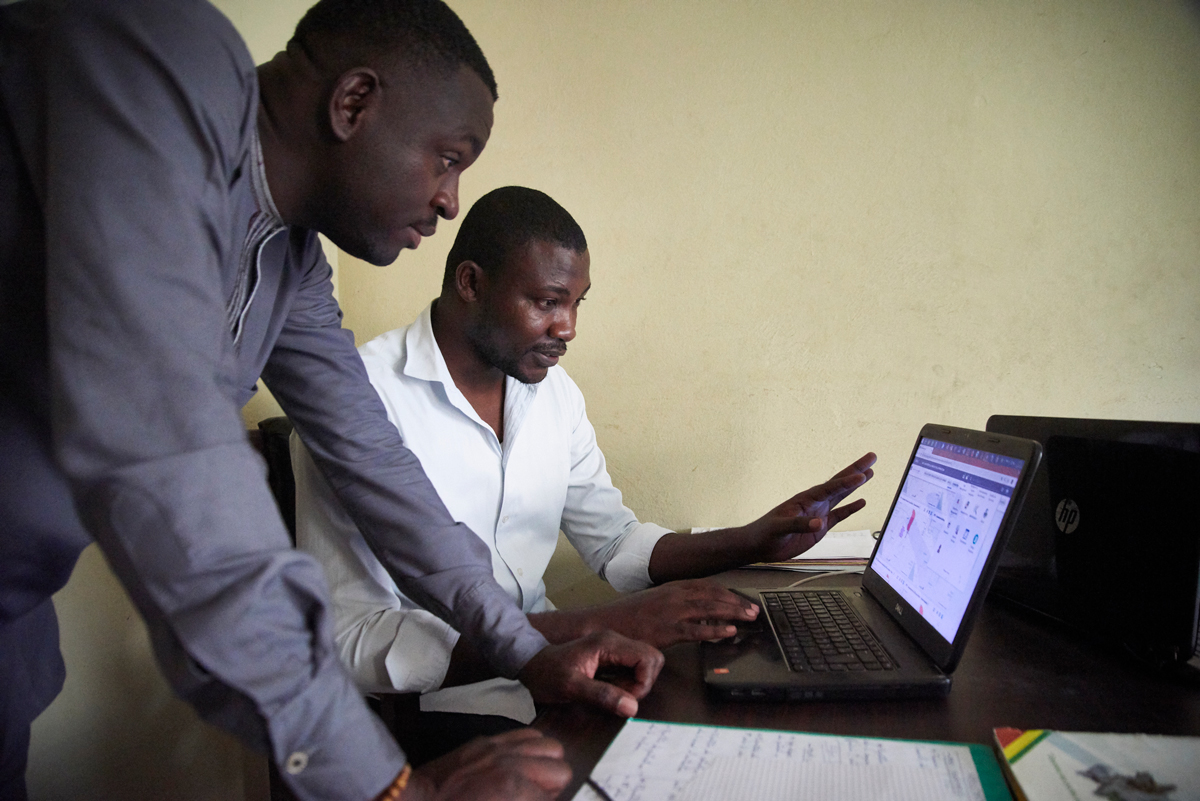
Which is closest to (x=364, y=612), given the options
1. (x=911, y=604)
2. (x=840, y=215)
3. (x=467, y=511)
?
(x=467, y=511)

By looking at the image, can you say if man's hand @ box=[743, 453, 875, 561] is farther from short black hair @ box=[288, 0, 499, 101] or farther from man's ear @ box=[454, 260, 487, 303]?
short black hair @ box=[288, 0, 499, 101]

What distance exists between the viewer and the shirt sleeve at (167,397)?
1.37 feet

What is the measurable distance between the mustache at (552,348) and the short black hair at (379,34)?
686 mm

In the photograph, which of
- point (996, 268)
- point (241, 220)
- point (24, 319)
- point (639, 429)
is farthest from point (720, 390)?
point (24, 319)

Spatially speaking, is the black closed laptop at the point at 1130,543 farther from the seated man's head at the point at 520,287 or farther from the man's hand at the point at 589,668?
the seated man's head at the point at 520,287

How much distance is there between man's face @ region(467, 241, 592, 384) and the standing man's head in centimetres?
59

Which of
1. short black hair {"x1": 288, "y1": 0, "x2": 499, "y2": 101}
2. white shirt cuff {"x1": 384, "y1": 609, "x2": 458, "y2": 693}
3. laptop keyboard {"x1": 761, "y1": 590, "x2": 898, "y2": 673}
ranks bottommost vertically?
white shirt cuff {"x1": 384, "y1": 609, "x2": 458, "y2": 693}

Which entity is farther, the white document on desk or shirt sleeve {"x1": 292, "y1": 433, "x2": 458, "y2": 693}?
shirt sleeve {"x1": 292, "y1": 433, "x2": 458, "y2": 693}

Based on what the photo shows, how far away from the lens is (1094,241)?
157 cm

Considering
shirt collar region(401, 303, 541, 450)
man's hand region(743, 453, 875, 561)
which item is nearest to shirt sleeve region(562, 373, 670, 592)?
shirt collar region(401, 303, 541, 450)

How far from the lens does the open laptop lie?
708mm

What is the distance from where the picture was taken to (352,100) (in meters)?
0.66

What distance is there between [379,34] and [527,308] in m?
0.68

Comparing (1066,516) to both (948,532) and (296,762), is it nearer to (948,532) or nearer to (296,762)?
(948,532)
